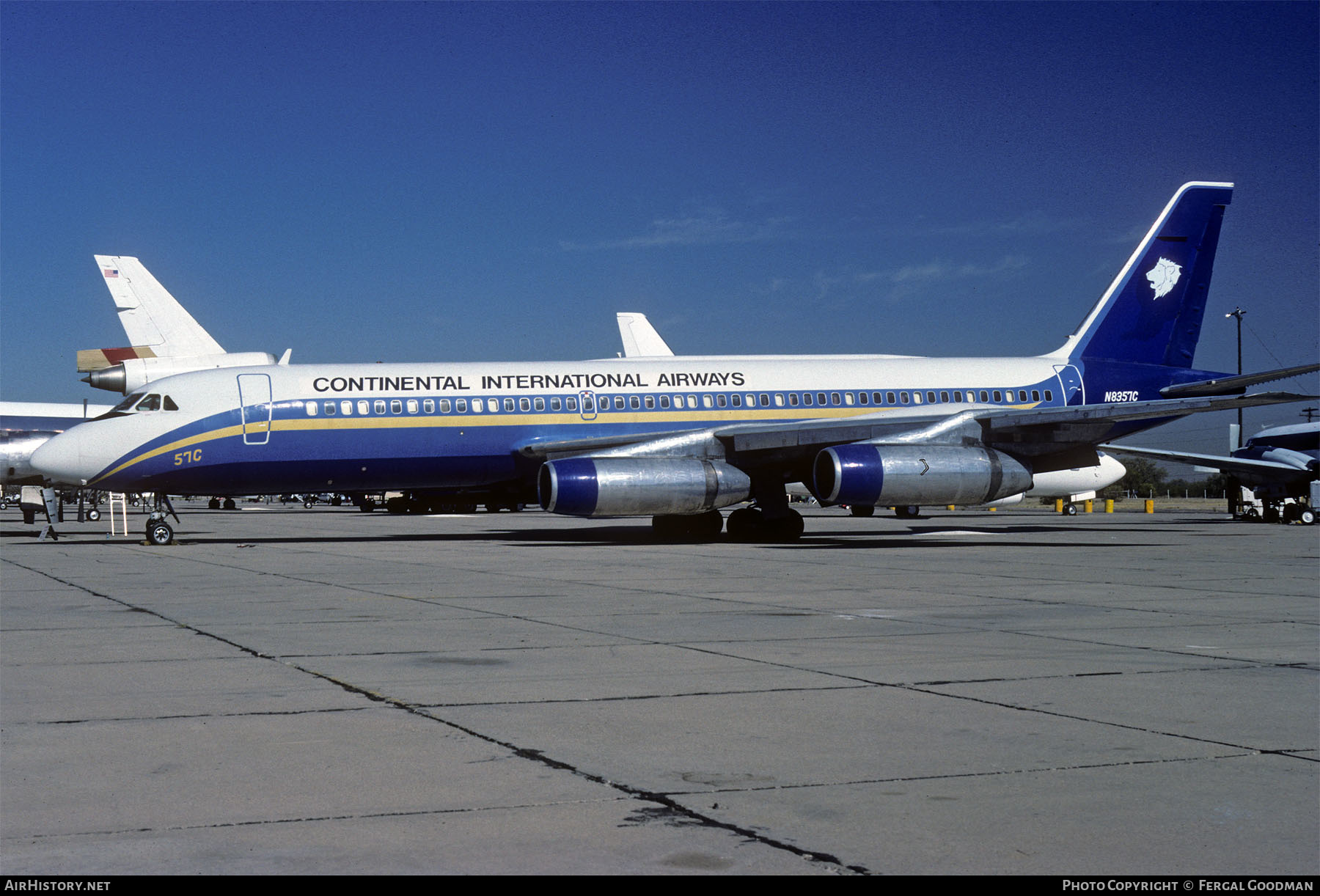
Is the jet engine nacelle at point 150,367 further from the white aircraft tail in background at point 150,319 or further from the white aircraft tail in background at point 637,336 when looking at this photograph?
the white aircraft tail in background at point 637,336

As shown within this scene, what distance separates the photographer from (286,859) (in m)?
3.97

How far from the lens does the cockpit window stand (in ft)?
73.5

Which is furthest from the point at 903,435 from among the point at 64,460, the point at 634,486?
the point at 64,460

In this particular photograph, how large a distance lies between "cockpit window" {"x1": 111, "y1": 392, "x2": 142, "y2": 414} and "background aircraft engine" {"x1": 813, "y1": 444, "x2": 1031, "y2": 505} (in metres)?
12.5

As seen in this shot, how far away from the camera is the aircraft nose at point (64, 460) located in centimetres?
2167

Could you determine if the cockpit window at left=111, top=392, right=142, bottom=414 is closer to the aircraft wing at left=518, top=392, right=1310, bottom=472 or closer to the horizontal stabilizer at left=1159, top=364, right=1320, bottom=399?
the aircraft wing at left=518, top=392, right=1310, bottom=472

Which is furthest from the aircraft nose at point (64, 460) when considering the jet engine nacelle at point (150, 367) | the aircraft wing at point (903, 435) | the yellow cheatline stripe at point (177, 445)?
the jet engine nacelle at point (150, 367)

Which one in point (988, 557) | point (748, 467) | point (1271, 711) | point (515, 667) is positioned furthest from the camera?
point (748, 467)

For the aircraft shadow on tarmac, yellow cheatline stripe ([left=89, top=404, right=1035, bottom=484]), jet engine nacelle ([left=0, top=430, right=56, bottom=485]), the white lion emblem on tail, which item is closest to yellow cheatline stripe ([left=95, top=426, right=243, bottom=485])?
yellow cheatline stripe ([left=89, top=404, right=1035, bottom=484])

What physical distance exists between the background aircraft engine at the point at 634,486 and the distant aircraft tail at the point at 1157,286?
379 inches
